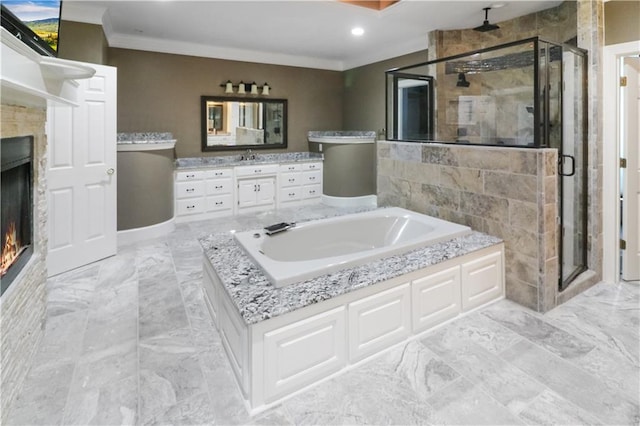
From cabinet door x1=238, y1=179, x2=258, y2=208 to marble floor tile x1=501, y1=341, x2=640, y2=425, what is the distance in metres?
4.49

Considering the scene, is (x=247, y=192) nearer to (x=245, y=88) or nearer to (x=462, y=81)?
(x=245, y=88)

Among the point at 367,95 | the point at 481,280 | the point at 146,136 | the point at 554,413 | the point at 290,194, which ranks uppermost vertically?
the point at 367,95

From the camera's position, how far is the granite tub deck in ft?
5.84

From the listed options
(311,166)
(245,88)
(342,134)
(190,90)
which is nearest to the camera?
(190,90)

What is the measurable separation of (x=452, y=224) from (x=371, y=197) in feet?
12.1

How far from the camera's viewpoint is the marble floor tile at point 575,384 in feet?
5.54

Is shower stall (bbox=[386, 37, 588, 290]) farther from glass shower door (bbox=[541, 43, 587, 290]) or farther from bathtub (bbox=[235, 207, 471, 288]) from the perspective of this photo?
bathtub (bbox=[235, 207, 471, 288])

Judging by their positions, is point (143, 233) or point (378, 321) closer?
point (378, 321)

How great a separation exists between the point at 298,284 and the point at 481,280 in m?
1.49

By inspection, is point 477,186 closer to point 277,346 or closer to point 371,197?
point 277,346

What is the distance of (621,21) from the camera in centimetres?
293

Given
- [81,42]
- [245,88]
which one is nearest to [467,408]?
[81,42]

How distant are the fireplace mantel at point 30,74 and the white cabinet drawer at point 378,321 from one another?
5.93 ft

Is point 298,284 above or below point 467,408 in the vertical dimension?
above
